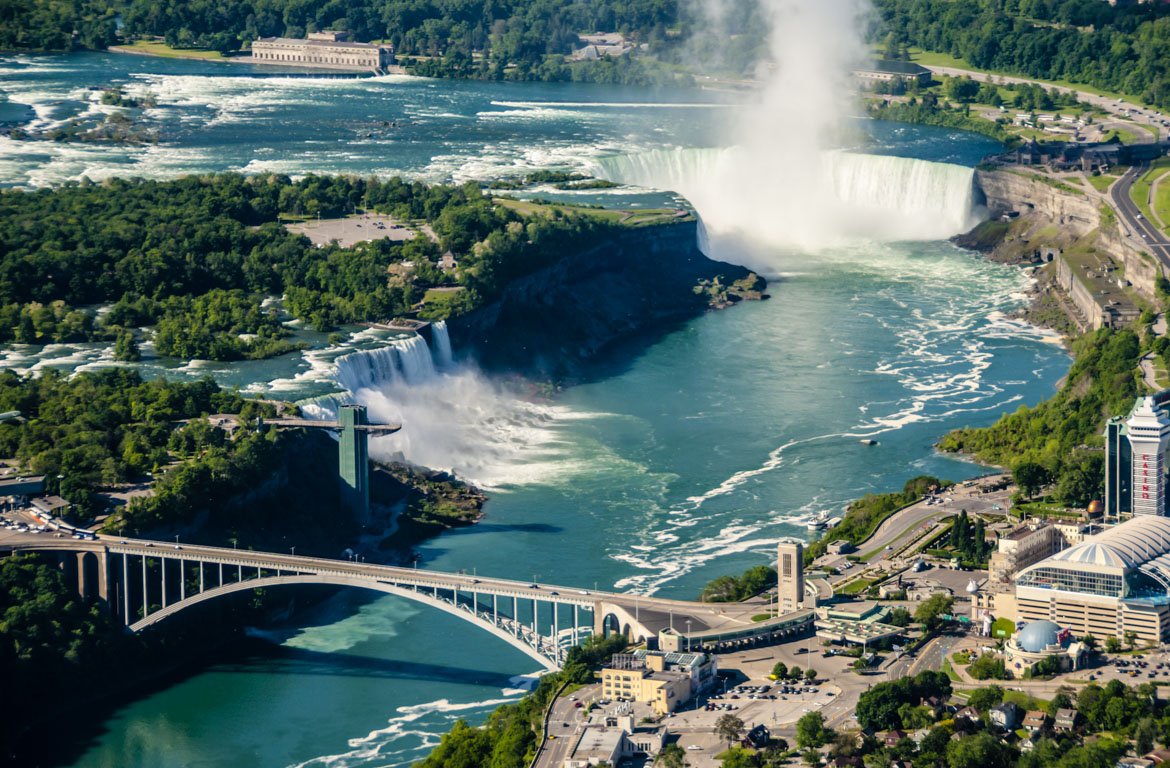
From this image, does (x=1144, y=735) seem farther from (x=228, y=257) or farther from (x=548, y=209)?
(x=548, y=209)

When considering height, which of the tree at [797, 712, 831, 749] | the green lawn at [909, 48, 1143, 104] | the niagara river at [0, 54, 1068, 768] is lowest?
the niagara river at [0, 54, 1068, 768]

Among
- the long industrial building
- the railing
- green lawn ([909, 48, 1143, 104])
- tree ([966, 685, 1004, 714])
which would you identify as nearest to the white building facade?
the long industrial building

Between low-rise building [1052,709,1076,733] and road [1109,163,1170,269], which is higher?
road [1109,163,1170,269]

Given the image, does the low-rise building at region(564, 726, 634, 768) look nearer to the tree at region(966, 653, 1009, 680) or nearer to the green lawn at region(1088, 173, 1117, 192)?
the tree at region(966, 653, 1009, 680)

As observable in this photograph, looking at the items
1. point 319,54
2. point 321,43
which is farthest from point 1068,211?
point 321,43

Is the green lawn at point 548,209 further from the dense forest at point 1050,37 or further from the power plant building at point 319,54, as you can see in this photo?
the power plant building at point 319,54

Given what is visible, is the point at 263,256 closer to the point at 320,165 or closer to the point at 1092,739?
the point at 320,165

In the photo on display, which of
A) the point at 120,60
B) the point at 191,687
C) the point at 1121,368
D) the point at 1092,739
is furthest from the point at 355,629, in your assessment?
the point at 120,60
